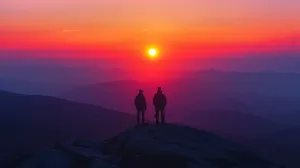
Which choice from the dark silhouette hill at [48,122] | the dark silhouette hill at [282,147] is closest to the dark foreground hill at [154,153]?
the dark silhouette hill at [282,147]

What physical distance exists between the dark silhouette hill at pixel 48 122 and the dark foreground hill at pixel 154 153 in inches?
1211

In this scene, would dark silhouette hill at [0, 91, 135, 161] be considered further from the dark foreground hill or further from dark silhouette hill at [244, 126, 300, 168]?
the dark foreground hill

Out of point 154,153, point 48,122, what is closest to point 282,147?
point 48,122

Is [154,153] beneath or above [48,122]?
beneath

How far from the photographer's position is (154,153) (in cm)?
2814

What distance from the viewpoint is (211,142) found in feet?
101

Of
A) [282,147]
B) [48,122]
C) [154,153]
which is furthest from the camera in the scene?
[48,122]

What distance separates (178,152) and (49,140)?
41877mm

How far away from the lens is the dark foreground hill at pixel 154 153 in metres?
27.4

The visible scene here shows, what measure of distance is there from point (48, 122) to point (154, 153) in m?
53.8

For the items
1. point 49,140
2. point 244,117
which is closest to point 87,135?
point 49,140

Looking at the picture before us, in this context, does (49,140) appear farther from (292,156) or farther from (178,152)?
(178,152)

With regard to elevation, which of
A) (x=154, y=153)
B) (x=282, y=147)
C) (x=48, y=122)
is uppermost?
(x=48, y=122)

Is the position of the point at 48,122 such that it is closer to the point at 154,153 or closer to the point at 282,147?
the point at 282,147
